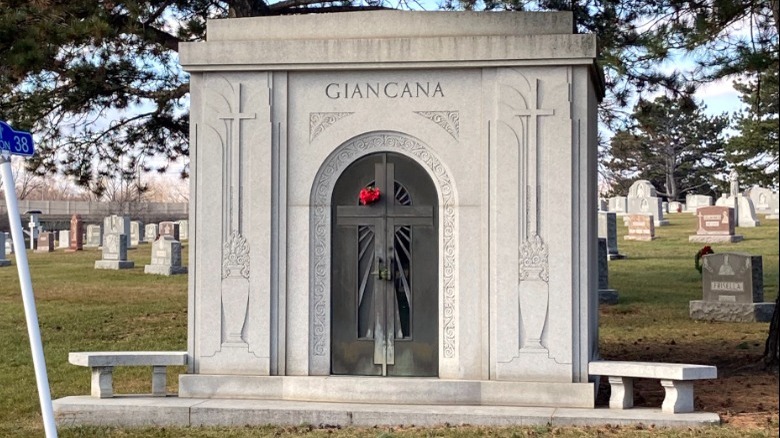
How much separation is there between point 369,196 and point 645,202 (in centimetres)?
3409

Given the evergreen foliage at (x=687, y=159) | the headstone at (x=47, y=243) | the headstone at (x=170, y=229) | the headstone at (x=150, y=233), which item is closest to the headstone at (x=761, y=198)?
the evergreen foliage at (x=687, y=159)

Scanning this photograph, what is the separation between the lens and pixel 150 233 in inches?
1729

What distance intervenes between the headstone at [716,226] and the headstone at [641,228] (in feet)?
4.93

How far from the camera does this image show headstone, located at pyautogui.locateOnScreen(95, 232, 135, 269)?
28438 mm

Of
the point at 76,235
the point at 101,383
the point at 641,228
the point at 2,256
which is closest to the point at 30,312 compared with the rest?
the point at 101,383

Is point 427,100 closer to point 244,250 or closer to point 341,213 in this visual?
point 341,213

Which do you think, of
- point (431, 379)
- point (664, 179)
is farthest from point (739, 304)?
point (664, 179)

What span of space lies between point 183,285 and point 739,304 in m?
12.5

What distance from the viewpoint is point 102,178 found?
17.2 meters

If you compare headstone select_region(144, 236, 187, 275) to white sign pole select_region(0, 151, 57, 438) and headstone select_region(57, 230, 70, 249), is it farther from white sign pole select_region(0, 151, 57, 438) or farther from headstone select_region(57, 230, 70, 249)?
white sign pole select_region(0, 151, 57, 438)

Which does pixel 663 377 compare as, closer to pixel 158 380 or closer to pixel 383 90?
pixel 383 90

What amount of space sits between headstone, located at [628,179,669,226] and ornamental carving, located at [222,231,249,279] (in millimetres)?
30229

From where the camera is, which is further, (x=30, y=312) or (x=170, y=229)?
(x=170, y=229)

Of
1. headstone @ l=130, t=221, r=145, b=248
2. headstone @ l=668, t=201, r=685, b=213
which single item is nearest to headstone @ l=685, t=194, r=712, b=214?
headstone @ l=668, t=201, r=685, b=213
